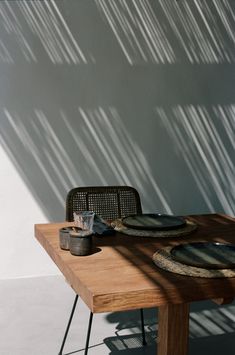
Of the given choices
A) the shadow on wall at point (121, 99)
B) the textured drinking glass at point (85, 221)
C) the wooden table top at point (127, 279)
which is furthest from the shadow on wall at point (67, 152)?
the textured drinking glass at point (85, 221)

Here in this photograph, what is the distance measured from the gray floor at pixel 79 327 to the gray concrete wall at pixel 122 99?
63 centimetres

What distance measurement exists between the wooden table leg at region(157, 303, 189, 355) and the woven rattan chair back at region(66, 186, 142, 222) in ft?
3.10

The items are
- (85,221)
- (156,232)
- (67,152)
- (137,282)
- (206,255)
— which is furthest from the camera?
(67,152)

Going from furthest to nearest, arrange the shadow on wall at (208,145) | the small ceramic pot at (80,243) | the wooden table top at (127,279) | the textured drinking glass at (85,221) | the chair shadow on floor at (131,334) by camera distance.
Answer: the shadow on wall at (208,145) < the chair shadow on floor at (131,334) < the textured drinking glass at (85,221) < the small ceramic pot at (80,243) < the wooden table top at (127,279)

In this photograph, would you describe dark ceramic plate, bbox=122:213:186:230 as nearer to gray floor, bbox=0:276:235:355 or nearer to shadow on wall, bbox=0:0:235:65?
gray floor, bbox=0:276:235:355

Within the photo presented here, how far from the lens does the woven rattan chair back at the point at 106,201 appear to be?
262cm

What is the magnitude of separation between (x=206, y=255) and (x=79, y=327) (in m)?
1.29

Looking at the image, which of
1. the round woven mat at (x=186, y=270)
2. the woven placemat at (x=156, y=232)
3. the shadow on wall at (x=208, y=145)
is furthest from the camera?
the shadow on wall at (x=208, y=145)

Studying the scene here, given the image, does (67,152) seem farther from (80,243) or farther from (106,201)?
(80,243)

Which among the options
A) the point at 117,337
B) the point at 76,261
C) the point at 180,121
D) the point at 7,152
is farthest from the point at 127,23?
the point at 76,261

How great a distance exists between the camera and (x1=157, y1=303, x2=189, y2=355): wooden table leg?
1.75 metres

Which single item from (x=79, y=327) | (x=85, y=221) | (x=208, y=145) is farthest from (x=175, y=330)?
(x=208, y=145)

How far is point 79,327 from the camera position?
9.22 feet

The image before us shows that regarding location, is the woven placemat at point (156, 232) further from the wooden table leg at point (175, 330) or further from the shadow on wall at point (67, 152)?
the shadow on wall at point (67, 152)
